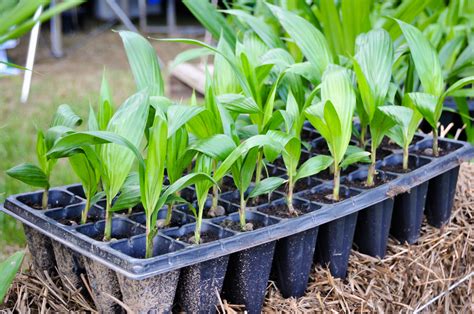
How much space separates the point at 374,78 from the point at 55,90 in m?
2.67

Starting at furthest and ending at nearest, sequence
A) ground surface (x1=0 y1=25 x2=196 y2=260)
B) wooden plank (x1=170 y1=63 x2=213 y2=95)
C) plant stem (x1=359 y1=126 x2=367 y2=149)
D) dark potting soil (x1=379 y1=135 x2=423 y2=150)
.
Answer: wooden plank (x1=170 y1=63 x2=213 y2=95) < ground surface (x1=0 y1=25 x2=196 y2=260) < dark potting soil (x1=379 y1=135 x2=423 y2=150) < plant stem (x1=359 y1=126 x2=367 y2=149)

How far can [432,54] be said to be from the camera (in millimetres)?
1525

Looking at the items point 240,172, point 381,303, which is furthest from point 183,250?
point 381,303

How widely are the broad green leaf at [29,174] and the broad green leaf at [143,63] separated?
0.24 meters

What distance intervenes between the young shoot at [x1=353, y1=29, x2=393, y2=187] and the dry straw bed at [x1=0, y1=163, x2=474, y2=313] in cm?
18

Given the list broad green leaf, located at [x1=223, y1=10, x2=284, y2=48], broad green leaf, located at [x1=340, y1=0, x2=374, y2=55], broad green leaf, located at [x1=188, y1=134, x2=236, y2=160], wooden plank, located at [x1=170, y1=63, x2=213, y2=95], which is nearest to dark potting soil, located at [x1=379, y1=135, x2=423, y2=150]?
broad green leaf, located at [x1=340, y1=0, x2=374, y2=55]

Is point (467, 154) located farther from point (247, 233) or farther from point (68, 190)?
point (68, 190)

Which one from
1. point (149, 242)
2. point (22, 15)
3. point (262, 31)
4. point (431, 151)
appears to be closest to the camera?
point (22, 15)

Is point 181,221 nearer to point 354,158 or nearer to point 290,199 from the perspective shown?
point 290,199

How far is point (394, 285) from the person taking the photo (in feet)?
4.65

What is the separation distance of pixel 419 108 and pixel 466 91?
0.36 meters

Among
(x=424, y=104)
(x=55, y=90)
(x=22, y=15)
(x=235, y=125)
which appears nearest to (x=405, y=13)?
(x=424, y=104)

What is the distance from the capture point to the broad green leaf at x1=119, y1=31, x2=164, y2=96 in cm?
130

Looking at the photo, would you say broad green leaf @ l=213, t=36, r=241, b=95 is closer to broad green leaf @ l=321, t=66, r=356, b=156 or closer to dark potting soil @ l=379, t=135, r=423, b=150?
broad green leaf @ l=321, t=66, r=356, b=156
